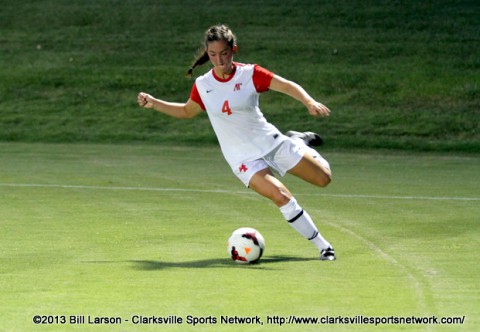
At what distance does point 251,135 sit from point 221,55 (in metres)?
0.94

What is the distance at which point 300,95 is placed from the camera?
12.4 metres

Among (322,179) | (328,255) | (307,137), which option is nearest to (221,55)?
(322,179)

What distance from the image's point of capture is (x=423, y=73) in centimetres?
3372

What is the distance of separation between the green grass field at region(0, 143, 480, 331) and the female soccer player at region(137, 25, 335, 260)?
63 cm

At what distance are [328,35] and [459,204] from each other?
21003mm

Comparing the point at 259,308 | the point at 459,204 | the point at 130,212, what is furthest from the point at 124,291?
the point at 459,204

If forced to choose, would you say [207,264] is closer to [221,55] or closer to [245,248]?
[245,248]

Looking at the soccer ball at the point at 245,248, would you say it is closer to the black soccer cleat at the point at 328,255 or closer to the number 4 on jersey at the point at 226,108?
the black soccer cleat at the point at 328,255

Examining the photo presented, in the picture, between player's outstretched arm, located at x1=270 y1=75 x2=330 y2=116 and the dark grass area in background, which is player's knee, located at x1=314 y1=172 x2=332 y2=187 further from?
the dark grass area in background

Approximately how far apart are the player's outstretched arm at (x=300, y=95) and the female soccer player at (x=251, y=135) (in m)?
0.01

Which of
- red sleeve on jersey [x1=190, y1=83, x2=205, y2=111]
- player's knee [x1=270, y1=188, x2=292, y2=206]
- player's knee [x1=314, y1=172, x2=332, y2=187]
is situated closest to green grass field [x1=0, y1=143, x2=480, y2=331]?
player's knee [x1=270, y1=188, x2=292, y2=206]

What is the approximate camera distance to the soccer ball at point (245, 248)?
487 inches

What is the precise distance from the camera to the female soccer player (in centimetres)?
1273

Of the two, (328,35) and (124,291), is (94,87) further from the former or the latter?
(124,291)
